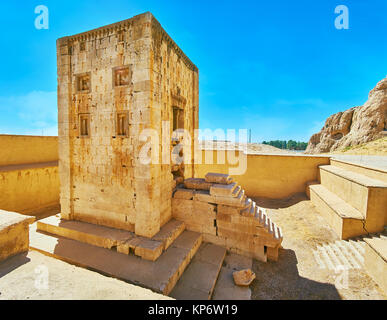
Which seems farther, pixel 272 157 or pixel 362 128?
pixel 362 128

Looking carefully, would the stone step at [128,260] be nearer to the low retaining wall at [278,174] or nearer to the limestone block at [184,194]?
the limestone block at [184,194]

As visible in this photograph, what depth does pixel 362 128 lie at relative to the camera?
27.6m

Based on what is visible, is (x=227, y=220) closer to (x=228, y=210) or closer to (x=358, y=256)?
(x=228, y=210)

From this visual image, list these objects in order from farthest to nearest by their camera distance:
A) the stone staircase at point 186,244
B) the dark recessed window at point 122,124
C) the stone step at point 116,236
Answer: the dark recessed window at point 122,124
the stone step at point 116,236
the stone staircase at point 186,244

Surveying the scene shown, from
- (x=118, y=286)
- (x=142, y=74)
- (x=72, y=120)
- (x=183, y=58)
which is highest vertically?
(x=183, y=58)

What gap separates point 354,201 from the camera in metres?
7.61

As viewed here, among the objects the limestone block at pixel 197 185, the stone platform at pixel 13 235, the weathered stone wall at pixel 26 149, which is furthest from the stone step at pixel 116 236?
the weathered stone wall at pixel 26 149

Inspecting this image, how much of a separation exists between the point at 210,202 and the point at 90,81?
5682 millimetres

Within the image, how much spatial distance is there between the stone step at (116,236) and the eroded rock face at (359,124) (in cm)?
3250

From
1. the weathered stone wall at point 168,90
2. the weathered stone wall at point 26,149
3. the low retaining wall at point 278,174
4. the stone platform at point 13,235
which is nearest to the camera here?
the stone platform at point 13,235

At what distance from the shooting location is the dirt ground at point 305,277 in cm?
477

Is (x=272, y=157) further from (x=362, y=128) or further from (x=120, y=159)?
(x=362, y=128)

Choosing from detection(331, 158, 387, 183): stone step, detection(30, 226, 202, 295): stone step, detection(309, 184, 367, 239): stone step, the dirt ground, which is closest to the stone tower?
detection(30, 226, 202, 295): stone step

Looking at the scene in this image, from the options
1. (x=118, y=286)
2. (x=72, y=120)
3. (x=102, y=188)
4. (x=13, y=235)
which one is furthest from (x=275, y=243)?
(x=72, y=120)
